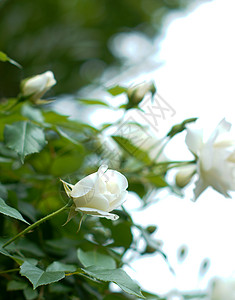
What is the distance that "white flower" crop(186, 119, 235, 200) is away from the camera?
0.35 meters

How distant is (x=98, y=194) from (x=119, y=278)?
6cm

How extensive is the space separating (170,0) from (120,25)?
0.93 ft

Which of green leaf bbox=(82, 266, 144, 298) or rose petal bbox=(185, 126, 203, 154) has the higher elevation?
rose petal bbox=(185, 126, 203, 154)

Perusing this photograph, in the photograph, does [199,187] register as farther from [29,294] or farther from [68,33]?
[68,33]

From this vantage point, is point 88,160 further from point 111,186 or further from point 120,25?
point 120,25

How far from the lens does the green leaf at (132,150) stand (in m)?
0.39

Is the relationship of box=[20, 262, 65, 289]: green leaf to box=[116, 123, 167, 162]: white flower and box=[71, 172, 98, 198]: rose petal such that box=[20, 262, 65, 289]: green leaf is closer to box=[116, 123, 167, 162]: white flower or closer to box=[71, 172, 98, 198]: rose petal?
box=[71, 172, 98, 198]: rose petal

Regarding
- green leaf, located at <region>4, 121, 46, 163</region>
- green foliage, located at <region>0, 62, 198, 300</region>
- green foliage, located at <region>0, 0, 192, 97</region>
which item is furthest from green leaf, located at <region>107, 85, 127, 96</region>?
green foliage, located at <region>0, 0, 192, 97</region>

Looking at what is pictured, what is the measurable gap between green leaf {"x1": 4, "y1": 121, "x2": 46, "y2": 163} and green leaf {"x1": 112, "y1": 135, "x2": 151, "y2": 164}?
90mm

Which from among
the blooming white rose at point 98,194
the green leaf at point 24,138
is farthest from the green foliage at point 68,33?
the blooming white rose at point 98,194

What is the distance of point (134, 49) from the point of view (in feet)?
6.19

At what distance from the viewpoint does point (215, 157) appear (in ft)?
1.16

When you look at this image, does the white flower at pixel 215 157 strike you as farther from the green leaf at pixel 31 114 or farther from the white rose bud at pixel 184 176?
the green leaf at pixel 31 114

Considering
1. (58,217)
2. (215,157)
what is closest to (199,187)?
(215,157)
